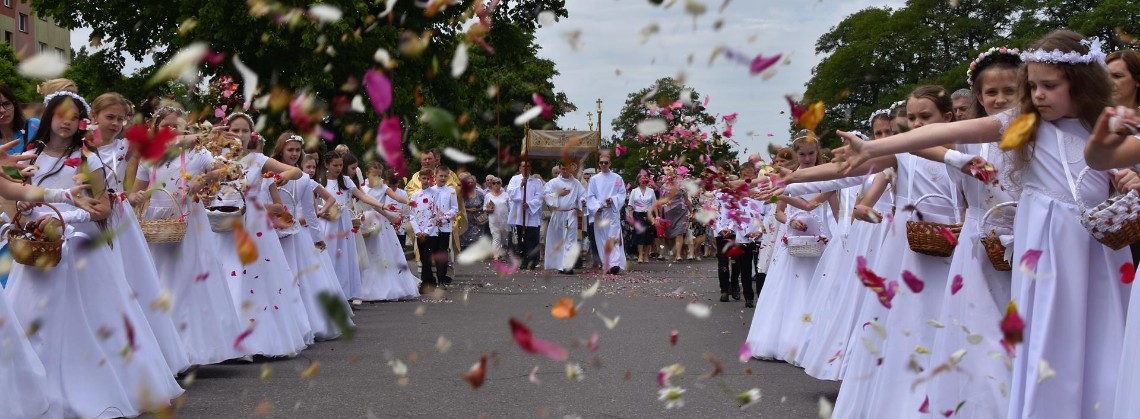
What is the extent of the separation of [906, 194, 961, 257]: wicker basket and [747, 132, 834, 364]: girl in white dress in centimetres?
315

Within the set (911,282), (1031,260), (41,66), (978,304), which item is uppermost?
(41,66)

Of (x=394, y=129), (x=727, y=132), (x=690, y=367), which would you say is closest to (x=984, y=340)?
(x=394, y=129)

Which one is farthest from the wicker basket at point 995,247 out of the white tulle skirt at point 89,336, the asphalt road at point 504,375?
the white tulle skirt at point 89,336

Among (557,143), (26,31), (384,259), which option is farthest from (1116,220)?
(26,31)

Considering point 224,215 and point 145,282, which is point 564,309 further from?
point 224,215

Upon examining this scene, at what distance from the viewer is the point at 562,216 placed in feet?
80.1

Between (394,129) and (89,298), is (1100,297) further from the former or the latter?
(89,298)

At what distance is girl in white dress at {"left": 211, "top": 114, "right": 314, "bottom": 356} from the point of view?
31.6 ft

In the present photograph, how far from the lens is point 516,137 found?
54562mm

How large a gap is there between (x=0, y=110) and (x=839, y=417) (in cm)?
512

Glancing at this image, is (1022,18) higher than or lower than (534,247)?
higher

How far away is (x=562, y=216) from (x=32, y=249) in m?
18.1

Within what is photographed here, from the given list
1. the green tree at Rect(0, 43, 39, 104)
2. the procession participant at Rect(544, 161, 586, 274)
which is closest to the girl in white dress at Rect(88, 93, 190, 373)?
the procession participant at Rect(544, 161, 586, 274)

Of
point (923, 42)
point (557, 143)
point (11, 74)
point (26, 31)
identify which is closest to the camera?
point (557, 143)
